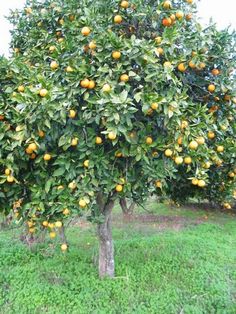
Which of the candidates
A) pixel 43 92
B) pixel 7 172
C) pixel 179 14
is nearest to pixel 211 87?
pixel 179 14

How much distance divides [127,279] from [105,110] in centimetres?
224

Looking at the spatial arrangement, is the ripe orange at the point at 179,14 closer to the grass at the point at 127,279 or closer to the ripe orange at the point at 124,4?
the ripe orange at the point at 124,4

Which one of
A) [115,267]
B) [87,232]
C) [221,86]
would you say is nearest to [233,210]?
[87,232]

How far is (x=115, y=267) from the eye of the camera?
4.07m

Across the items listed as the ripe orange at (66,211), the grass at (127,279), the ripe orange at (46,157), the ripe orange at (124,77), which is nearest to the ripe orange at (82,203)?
the ripe orange at (66,211)

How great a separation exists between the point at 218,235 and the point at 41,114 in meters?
4.91

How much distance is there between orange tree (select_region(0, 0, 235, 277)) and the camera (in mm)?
2410

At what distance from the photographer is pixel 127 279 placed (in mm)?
3803

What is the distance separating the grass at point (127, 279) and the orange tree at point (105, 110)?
962 mm

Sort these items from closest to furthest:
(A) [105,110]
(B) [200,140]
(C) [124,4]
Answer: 1. (A) [105,110]
2. (B) [200,140]
3. (C) [124,4]

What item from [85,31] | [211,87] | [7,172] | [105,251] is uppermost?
[85,31]

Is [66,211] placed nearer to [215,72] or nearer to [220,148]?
[220,148]

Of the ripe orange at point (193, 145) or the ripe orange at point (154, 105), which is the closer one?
the ripe orange at point (154, 105)

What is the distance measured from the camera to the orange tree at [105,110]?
2410mm
